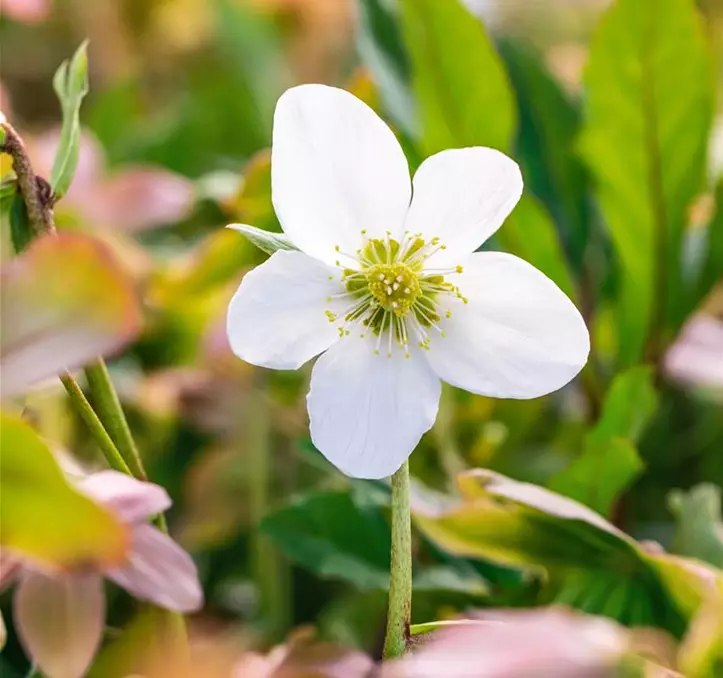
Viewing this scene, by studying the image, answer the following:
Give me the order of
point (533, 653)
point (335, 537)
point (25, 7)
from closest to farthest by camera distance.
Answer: point (533, 653) < point (335, 537) < point (25, 7)

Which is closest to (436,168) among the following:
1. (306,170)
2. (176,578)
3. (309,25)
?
(306,170)

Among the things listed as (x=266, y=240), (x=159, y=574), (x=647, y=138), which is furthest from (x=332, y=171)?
(x=647, y=138)

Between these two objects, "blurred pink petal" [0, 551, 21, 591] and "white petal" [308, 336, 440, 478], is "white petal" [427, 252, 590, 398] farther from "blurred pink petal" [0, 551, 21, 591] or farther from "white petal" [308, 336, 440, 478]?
"blurred pink petal" [0, 551, 21, 591]

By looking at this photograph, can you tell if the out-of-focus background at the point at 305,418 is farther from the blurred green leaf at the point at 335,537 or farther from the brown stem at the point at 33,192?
the brown stem at the point at 33,192

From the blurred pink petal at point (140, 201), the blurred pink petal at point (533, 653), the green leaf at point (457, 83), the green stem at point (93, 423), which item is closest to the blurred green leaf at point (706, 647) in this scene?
the blurred pink petal at point (533, 653)

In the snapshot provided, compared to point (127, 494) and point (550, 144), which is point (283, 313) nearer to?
point (127, 494)

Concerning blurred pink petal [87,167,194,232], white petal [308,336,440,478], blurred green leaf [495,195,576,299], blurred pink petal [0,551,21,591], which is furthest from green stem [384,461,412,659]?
blurred pink petal [87,167,194,232]
